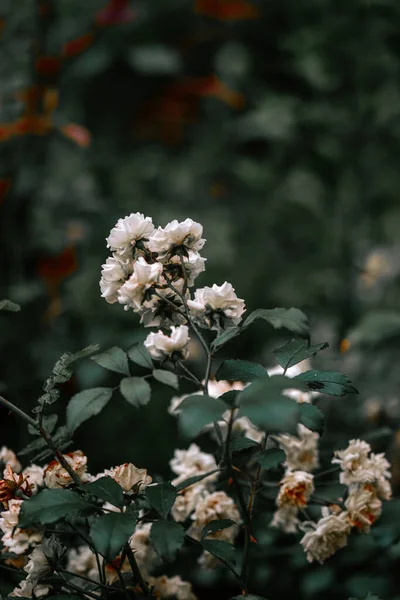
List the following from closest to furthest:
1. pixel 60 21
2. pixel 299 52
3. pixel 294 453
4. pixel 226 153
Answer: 1. pixel 294 453
2. pixel 60 21
3. pixel 299 52
4. pixel 226 153

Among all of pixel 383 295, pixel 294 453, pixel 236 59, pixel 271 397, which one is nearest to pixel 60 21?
pixel 236 59

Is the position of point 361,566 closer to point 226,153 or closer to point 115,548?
point 115,548

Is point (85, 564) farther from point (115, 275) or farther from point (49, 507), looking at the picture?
point (115, 275)

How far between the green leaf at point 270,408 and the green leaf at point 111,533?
0.16 metres

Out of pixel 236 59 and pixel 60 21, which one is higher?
pixel 236 59

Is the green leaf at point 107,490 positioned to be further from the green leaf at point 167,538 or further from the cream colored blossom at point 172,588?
the cream colored blossom at point 172,588

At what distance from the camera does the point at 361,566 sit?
3.65 feet

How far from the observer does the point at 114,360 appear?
2.22 ft

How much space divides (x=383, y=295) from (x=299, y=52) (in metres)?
0.90

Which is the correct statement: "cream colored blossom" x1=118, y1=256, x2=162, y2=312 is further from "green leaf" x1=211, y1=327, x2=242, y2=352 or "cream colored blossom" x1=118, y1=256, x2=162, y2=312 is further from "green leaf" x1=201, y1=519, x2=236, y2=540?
"green leaf" x1=201, y1=519, x2=236, y2=540

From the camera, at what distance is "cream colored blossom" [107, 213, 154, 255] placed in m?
0.70

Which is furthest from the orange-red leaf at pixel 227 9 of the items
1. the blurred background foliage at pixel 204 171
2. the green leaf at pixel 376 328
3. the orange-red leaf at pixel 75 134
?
the green leaf at pixel 376 328

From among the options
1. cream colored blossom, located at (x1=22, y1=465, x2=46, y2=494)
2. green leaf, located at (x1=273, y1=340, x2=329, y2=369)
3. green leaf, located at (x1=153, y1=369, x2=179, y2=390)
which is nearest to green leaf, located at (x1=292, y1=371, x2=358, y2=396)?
green leaf, located at (x1=273, y1=340, x2=329, y2=369)

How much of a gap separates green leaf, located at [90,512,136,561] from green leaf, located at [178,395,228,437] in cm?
12
